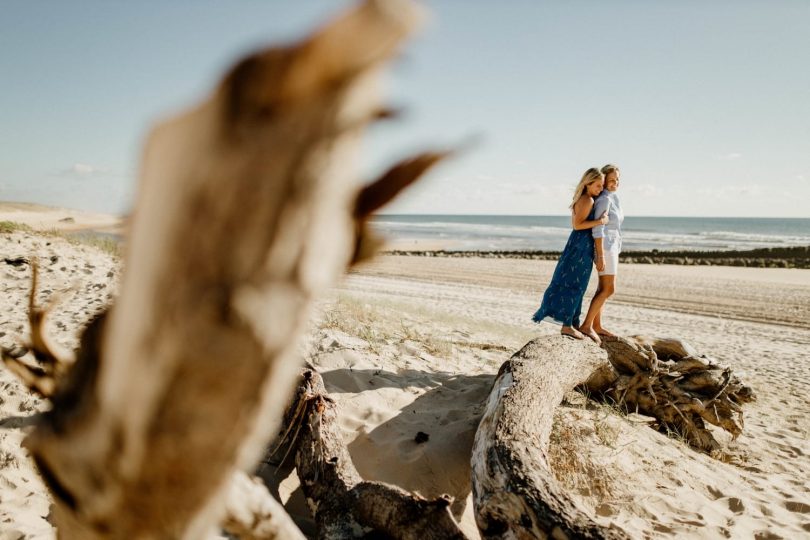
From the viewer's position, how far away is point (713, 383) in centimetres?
473

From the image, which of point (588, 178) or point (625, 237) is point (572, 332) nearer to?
point (588, 178)

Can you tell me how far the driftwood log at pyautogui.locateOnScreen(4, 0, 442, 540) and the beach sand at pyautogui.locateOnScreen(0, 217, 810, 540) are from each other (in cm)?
19

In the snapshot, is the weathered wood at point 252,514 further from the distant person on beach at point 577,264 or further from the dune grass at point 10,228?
the dune grass at point 10,228

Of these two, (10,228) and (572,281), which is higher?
(572,281)

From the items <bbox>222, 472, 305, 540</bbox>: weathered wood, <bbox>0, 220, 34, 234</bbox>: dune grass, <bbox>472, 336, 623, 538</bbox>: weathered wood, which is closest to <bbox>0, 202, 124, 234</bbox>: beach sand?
<bbox>0, 220, 34, 234</bbox>: dune grass

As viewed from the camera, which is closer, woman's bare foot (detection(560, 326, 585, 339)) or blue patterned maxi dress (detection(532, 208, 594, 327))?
woman's bare foot (detection(560, 326, 585, 339))

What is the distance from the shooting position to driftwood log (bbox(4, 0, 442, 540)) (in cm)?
52

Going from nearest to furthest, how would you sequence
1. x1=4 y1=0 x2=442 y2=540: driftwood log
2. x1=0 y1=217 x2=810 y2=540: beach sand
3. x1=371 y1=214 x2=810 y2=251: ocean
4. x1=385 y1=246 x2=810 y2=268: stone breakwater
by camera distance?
1. x1=4 y1=0 x2=442 y2=540: driftwood log
2. x1=0 y1=217 x2=810 y2=540: beach sand
3. x1=385 y1=246 x2=810 y2=268: stone breakwater
4. x1=371 y1=214 x2=810 y2=251: ocean

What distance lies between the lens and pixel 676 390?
188 inches

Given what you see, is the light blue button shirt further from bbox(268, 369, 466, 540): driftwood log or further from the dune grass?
the dune grass

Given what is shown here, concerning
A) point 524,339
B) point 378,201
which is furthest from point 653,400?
point 378,201

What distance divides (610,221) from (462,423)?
318 cm

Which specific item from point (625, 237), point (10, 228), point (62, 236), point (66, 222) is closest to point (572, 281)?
point (62, 236)

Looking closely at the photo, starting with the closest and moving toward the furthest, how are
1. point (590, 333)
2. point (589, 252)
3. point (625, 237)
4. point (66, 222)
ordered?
point (590, 333) → point (589, 252) → point (66, 222) → point (625, 237)
